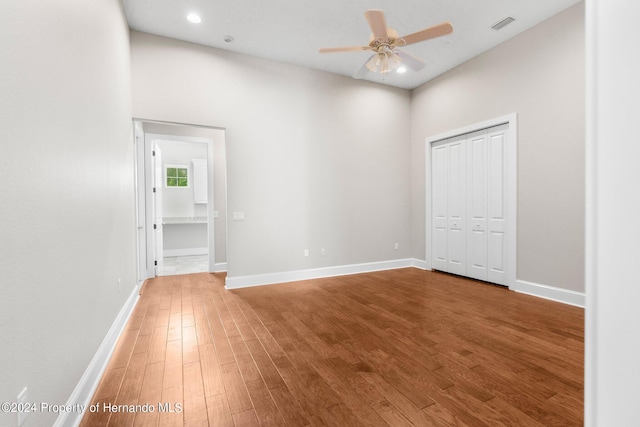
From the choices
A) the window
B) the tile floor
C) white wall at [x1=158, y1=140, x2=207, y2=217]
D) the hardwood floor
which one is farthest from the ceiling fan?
the window

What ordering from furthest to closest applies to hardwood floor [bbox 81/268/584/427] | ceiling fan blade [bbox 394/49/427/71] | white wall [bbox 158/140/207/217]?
white wall [bbox 158/140/207/217], ceiling fan blade [bbox 394/49/427/71], hardwood floor [bbox 81/268/584/427]

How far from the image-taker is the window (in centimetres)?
788

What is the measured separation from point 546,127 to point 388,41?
8.12 feet

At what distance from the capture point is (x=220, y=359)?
2328 millimetres

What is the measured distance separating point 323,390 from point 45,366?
4.82ft

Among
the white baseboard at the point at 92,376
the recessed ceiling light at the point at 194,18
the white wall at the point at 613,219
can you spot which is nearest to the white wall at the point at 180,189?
the recessed ceiling light at the point at 194,18

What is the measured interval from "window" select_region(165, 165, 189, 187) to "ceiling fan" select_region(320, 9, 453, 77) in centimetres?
611

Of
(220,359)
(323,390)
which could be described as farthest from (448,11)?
(220,359)

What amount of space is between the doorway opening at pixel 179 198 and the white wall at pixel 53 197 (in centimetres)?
203

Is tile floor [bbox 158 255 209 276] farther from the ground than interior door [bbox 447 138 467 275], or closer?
closer

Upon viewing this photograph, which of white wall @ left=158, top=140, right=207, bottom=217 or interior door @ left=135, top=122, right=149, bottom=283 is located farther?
white wall @ left=158, top=140, right=207, bottom=217

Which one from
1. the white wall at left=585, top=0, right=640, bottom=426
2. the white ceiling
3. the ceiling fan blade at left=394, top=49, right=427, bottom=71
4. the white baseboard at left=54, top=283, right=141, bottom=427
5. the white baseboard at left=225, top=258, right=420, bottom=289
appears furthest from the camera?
the white baseboard at left=225, top=258, right=420, bottom=289

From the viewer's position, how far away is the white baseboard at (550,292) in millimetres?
3516

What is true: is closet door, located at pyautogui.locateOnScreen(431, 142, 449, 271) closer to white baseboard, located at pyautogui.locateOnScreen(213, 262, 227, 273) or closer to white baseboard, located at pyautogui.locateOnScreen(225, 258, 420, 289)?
white baseboard, located at pyautogui.locateOnScreen(225, 258, 420, 289)
